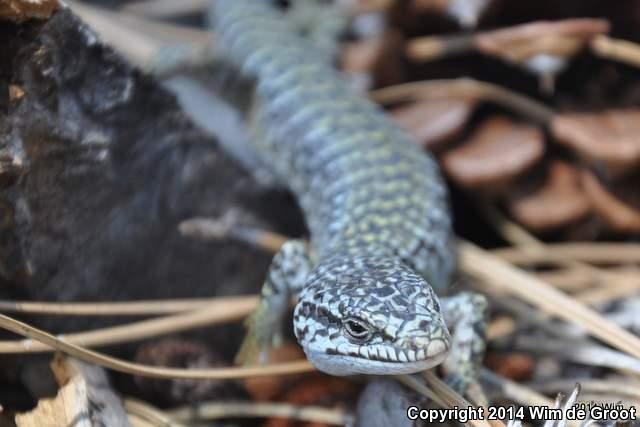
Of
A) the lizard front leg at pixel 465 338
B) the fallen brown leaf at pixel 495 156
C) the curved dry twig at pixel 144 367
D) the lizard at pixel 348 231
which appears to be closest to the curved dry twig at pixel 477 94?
the fallen brown leaf at pixel 495 156

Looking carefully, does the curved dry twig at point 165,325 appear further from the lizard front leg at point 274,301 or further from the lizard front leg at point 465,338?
the lizard front leg at point 465,338

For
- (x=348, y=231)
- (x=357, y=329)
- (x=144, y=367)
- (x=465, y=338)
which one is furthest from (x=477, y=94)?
(x=144, y=367)

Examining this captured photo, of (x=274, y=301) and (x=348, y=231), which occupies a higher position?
(x=348, y=231)

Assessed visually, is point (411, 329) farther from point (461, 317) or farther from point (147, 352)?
point (147, 352)

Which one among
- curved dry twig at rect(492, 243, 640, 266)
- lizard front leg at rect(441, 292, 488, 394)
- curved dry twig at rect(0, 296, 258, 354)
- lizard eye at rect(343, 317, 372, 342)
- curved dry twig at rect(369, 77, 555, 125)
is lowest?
curved dry twig at rect(492, 243, 640, 266)

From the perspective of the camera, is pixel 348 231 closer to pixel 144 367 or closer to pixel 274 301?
pixel 274 301

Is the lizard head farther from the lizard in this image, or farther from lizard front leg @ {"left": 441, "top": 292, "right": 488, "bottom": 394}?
lizard front leg @ {"left": 441, "top": 292, "right": 488, "bottom": 394}

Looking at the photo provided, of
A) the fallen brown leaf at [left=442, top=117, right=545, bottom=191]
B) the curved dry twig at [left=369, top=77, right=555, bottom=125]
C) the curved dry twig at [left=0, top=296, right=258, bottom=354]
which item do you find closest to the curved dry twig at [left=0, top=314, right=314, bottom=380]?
the curved dry twig at [left=0, top=296, right=258, bottom=354]

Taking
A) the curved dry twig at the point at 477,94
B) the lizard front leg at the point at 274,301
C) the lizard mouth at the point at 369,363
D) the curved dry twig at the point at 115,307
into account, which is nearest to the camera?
the lizard mouth at the point at 369,363
